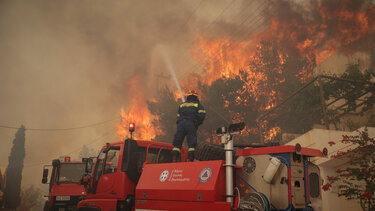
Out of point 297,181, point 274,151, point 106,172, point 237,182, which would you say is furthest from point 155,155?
point 297,181

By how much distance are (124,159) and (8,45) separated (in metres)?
62.2

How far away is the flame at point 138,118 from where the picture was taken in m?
35.8

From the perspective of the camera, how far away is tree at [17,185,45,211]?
120 feet

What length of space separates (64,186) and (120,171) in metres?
7.05

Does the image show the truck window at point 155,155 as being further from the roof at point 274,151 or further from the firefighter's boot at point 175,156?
the roof at point 274,151

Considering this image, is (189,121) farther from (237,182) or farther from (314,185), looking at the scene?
(314,185)

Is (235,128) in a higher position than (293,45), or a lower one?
lower

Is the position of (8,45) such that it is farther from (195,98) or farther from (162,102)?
(195,98)

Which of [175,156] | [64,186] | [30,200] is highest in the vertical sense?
[175,156]

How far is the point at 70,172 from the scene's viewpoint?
12.9 meters

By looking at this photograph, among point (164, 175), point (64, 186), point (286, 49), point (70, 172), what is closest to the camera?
point (164, 175)

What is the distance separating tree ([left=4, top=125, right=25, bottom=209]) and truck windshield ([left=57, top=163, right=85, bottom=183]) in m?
28.3

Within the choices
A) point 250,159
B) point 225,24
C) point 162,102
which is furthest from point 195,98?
point 225,24

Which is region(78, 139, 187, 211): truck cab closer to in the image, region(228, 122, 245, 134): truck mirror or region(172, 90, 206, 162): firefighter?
region(172, 90, 206, 162): firefighter
